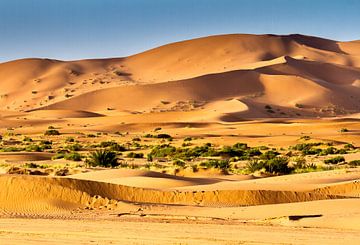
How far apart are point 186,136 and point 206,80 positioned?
57.3 meters

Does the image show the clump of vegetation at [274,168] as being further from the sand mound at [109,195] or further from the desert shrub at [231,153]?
the desert shrub at [231,153]

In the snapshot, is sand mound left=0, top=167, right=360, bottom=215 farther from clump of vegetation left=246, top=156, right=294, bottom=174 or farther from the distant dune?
the distant dune

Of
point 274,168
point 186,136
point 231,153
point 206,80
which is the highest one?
point 206,80

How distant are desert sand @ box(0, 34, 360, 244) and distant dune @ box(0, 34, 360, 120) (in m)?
0.34

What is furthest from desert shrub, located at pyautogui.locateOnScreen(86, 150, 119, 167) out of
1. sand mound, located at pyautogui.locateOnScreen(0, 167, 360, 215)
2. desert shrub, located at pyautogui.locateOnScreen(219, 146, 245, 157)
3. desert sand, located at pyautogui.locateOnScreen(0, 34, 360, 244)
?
sand mound, located at pyautogui.locateOnScreen(0, 167, 360, 215)

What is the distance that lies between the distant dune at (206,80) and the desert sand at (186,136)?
13.5 inches

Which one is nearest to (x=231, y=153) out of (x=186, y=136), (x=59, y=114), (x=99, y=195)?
(x=186, y=136)

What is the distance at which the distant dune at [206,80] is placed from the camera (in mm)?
103750

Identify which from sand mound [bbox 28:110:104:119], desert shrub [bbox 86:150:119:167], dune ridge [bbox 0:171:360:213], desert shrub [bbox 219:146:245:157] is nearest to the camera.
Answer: dune ridge [bbox 0:171:360:213]

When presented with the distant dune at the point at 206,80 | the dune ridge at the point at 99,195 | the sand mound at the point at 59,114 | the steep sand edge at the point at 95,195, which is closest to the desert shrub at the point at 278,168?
the dune ridge at the point at 99,195

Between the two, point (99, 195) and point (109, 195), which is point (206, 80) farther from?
point (99, 195)

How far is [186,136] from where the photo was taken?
183 ft

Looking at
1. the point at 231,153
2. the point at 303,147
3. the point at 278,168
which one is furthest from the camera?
the point at 303,147

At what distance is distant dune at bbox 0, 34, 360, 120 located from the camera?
10375 centimetres
